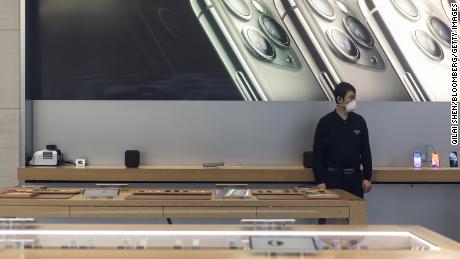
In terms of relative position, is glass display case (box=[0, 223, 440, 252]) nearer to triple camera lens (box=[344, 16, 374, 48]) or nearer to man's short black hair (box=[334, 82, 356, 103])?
man's short black hair (box=[334, 82, 356, 103])

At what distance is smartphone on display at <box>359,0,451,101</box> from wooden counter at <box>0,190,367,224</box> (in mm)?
2326

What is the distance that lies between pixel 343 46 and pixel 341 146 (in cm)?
111

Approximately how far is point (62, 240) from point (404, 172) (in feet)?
12.0

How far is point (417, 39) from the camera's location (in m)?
5.35

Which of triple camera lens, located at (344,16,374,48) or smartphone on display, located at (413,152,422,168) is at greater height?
triple camera lens, located at (344,16,374,48)

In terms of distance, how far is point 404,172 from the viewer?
16.2 feet

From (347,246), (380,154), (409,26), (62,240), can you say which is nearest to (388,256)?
(347,246)

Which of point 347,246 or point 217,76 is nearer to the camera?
point 347,246

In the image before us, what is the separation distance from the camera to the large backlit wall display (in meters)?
5.21

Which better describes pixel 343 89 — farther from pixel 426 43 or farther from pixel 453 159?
pixel 453 159

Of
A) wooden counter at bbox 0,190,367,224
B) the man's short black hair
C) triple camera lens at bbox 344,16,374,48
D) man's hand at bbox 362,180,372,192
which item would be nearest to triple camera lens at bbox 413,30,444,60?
triple camera lens at bbox 344,16,374,48

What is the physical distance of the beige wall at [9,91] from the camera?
5043mm

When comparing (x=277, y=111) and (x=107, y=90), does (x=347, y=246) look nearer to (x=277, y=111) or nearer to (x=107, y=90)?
(x=277, y=111)

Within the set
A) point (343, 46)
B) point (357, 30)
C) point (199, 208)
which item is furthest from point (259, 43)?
point (199, 208)
